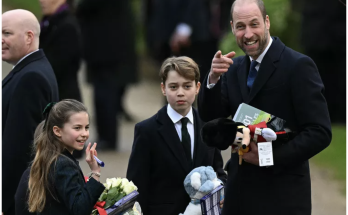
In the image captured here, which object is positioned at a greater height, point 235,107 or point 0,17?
point 0,17

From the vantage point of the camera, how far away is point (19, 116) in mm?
5180

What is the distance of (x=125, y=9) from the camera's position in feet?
31.8

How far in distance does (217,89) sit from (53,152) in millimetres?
957

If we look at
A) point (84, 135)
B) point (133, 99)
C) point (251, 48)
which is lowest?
point (133, 99)

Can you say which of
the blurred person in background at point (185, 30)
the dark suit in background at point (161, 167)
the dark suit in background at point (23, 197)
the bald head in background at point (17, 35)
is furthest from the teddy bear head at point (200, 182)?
the blurred person in background at point (185, 30)

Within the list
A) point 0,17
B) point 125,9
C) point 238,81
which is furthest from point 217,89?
point 125,9

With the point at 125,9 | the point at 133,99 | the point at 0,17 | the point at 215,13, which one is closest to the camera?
the point at 0,17

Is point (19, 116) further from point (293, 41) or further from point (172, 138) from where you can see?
point (293, 41)

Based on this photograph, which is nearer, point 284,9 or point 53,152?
point 53,152

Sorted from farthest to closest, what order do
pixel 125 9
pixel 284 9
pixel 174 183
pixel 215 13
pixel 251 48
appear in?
1. pixel 215 13
2. pixel 284 9
3. pixel 125 9
4. pixel 174 183
5. pixel 251 48

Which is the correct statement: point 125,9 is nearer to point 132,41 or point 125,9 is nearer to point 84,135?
point 132,41

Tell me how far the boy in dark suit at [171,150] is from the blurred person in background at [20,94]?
71 cm

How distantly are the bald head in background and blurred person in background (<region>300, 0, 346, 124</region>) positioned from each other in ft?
19.1

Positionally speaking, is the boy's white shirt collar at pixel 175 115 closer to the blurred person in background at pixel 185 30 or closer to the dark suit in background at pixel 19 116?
the dark suit in background at pixel 19 116
